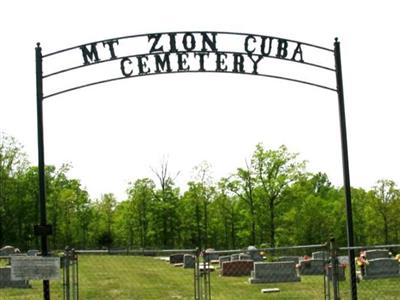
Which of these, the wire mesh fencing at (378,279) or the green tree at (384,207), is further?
the green tree at (384,207)

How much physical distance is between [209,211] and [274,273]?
4664cm

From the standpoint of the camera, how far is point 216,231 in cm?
7412

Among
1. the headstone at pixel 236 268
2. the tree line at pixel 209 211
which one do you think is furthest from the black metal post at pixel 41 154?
the tree line at pixel 209 211

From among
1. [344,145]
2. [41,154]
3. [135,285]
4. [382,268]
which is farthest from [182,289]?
[41,154]

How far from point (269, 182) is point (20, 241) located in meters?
32.6

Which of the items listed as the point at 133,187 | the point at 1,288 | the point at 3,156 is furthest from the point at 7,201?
the point at 1,288

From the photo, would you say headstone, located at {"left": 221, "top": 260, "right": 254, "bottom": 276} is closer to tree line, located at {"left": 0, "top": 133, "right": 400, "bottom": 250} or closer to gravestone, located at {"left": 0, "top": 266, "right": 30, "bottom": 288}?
gravestone, located at {"left": 0, "top": 266, "right": 30, "bottom": 288}

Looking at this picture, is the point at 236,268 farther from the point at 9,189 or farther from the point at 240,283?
the point at 9,189

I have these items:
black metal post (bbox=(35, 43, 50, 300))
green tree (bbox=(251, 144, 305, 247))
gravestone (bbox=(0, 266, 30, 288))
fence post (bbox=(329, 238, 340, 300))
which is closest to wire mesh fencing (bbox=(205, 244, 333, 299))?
fence post (bbox=(329, 238, 340, 300))

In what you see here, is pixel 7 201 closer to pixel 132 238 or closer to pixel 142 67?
pixel 132 238

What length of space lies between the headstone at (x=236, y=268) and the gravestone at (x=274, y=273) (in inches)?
148

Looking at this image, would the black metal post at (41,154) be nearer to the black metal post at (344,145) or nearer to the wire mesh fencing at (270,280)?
the black metal post at (344,145)

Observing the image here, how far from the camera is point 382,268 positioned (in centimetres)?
2500

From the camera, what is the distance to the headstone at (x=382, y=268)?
81.1 ft
